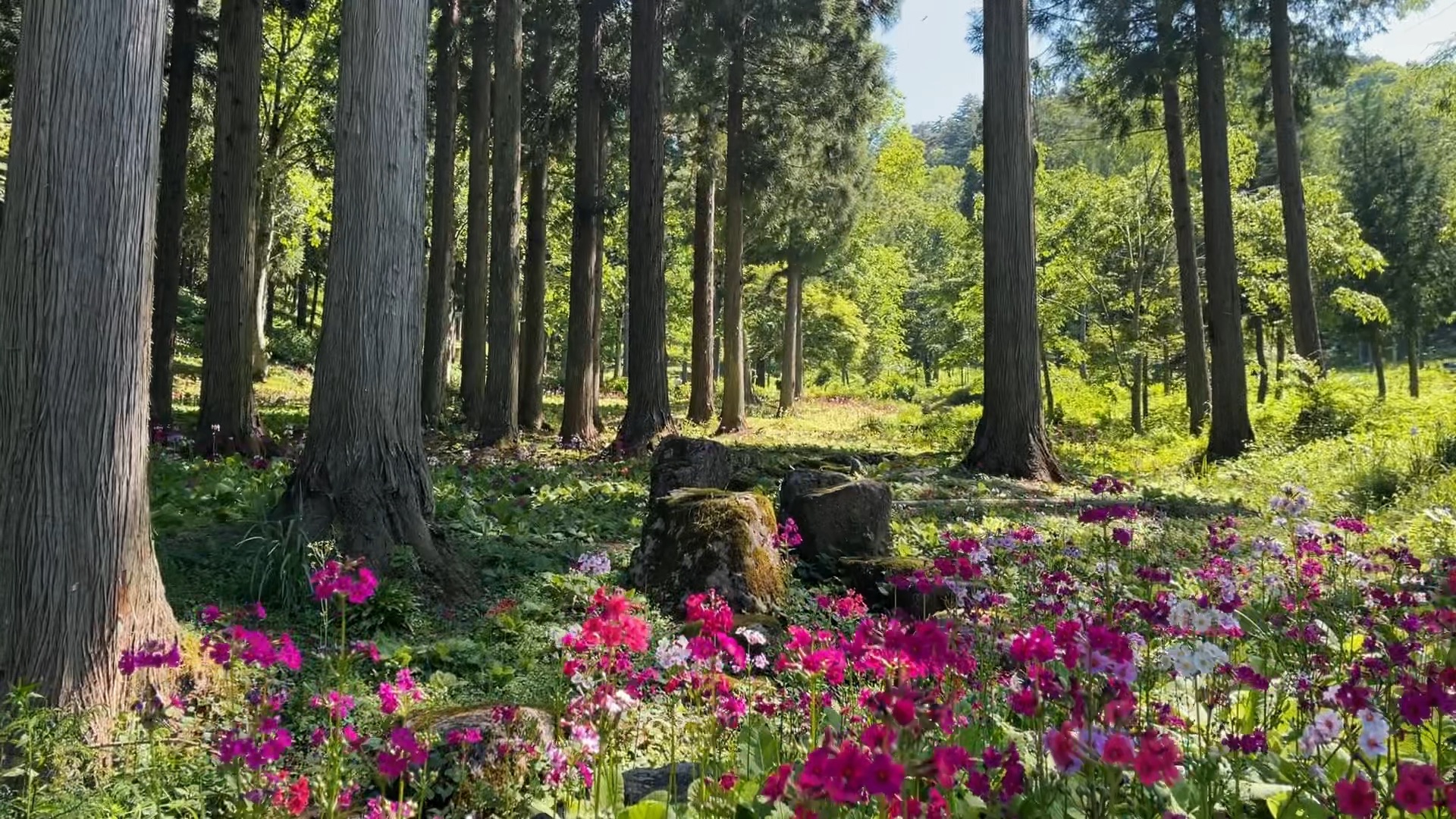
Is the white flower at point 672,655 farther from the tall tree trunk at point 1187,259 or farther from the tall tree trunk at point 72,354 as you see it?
the tall tree trunk at point 1187,259

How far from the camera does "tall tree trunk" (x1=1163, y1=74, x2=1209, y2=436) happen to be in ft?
50.8

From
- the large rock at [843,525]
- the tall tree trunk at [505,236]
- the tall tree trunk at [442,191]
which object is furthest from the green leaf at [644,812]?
the tall tree trunk at [442,191]

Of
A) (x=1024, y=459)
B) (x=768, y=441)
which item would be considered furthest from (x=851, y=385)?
(x=1024, y=459)

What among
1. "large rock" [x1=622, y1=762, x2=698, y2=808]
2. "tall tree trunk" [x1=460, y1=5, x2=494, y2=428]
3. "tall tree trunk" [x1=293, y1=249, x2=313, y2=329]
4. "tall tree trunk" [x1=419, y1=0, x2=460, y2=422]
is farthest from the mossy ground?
"tall tree trunk" [x1=293, y1=249, x2=313, y2=329]

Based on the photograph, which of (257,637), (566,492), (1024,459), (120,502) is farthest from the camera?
(1024,459)

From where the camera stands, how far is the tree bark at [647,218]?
1188 cm

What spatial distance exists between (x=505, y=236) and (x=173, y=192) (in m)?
4.10

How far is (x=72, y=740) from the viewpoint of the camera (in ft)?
9.11

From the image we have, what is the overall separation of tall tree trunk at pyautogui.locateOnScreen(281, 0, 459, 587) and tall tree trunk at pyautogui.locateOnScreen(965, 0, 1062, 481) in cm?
692

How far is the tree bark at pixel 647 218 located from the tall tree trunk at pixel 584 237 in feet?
4.77

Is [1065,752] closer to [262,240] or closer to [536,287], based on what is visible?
[536,287]

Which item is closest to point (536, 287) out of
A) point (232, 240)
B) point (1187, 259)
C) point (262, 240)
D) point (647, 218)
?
point (647, 218)

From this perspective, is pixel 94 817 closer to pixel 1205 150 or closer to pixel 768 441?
pixel 768 441

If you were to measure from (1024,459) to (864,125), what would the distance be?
11.8 meters
